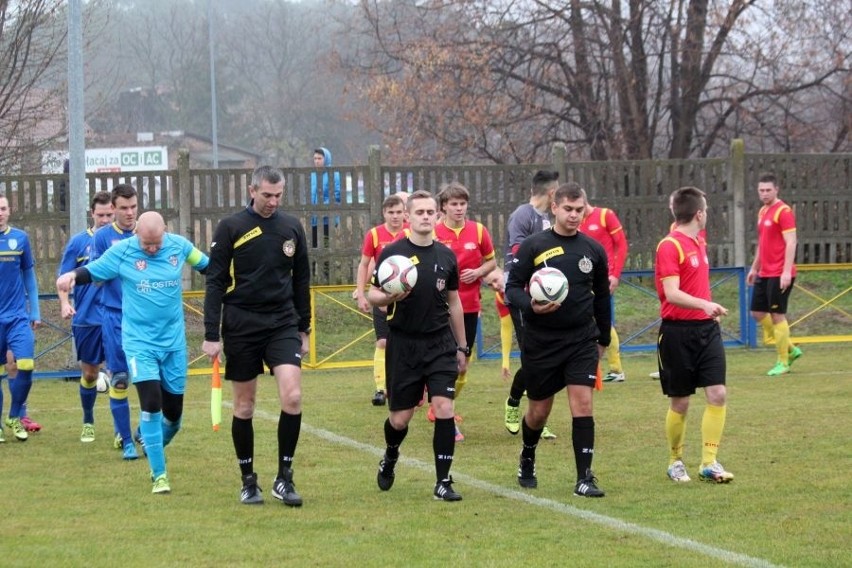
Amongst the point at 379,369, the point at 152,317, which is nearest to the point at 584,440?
the point at 152,317

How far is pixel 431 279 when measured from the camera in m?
8.49

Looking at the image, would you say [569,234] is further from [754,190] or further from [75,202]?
[754,190]

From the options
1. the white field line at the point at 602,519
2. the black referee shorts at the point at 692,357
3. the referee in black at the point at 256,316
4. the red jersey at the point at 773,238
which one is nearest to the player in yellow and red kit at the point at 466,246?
the white field line at the point at 602,519

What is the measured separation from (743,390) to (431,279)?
667 cm

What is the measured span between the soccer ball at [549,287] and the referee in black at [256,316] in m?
1.51

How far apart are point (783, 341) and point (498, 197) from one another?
19.2 feet

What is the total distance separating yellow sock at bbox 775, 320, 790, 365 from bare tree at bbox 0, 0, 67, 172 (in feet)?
38.8

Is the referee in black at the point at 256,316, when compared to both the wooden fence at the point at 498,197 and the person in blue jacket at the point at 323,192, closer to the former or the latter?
the wooden fence at the point at 498,197

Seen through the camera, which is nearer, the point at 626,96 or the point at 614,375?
the point at 614,375

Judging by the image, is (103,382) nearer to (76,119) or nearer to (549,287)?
(76,119)

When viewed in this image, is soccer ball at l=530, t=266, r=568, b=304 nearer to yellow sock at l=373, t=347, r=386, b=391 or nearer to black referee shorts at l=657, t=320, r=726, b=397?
black referee shorts at l=657, t=320, r=726, b=397

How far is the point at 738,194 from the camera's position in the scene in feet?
67.5

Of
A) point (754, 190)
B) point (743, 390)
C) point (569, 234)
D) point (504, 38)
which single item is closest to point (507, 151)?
point (504, 38)

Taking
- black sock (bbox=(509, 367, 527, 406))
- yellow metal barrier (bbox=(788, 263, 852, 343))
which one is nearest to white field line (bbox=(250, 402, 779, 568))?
black sock (bbox=(509, 367, 527, 406))
